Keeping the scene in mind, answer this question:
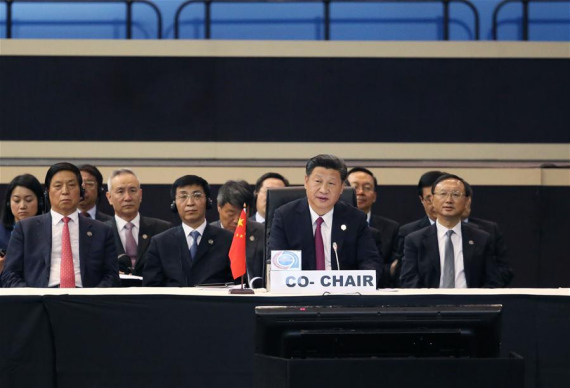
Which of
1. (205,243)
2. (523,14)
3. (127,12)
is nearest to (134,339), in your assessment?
(205,243)

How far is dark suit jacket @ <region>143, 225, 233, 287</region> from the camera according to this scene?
19.1 ft

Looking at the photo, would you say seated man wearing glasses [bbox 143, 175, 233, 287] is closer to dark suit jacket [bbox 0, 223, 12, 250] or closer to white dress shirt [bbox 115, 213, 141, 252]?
white dress shirt [bbox 115, 213, 141, 252]

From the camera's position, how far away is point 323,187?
16.5 ft

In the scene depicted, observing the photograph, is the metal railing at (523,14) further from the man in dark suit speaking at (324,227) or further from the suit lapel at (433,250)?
the man in dark suit speaking at (324,227)

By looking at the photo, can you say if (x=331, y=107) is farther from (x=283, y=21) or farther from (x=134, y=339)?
(x=134, y=339)

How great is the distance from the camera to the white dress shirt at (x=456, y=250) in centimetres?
603

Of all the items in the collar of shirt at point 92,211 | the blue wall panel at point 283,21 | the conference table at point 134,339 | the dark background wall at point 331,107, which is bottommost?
the conference table at point 134,339

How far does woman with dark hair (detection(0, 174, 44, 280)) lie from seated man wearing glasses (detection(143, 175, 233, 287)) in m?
0.91

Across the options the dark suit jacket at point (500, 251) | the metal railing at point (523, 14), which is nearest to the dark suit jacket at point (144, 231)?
the dark suit jacket at point (500, 251)

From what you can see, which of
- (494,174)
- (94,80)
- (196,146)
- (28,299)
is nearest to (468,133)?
(494,174)

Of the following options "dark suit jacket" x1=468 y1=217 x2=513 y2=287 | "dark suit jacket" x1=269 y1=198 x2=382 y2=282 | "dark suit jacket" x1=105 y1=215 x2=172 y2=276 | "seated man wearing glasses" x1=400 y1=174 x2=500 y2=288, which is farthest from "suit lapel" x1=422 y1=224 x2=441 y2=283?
"dark suit jacket" x1=105 y1=215 x2=172 y2=276

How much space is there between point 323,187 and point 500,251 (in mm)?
1962

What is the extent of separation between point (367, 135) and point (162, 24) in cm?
187

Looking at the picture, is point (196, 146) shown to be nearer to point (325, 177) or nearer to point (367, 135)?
point (367, 135)
